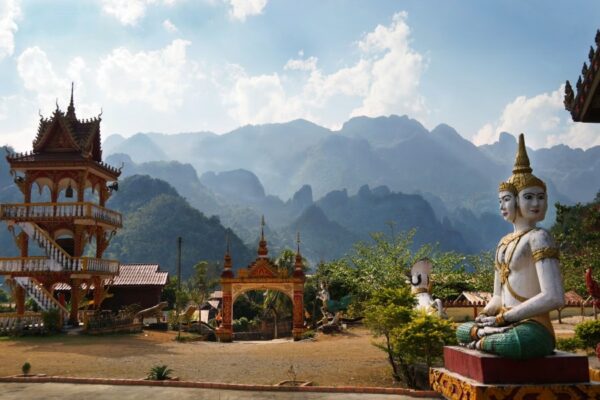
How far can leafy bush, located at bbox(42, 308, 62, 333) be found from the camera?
23.4m

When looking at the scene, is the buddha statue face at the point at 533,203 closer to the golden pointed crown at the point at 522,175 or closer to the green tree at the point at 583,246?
the golden pointed crown at the point at 522,175

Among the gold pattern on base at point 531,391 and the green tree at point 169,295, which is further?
the green tree at point 169,295

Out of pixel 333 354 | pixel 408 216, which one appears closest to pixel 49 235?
pixel 333 354

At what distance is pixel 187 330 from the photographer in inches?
1150

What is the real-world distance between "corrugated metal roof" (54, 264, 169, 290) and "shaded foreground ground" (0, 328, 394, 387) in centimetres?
1242

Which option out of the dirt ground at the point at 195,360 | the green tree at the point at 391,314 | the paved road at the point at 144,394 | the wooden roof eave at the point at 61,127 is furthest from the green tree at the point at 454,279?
the paved road at the point at 144,394

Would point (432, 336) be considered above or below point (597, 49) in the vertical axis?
below

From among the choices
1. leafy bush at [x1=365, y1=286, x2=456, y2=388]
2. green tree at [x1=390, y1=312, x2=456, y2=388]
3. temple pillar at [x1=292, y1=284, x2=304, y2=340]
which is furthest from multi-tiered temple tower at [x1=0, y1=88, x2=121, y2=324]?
green tree at [x1=390, y1=312, x2=456, y2=388]

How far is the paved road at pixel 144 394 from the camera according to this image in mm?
9758

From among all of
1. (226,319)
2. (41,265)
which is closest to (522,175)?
(226,319)

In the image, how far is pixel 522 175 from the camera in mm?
6387

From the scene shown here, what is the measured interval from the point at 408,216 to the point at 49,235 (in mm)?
161669

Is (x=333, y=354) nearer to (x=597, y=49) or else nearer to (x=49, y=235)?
(x=597, y=49)

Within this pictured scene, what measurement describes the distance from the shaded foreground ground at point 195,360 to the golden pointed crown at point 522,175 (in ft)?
22.6
